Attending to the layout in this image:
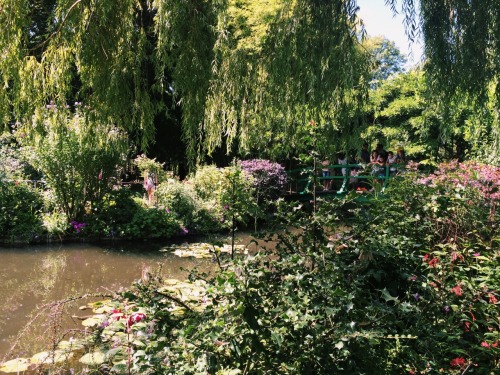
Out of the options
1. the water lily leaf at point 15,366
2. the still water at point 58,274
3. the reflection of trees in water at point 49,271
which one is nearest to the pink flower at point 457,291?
the still water at point 58,274

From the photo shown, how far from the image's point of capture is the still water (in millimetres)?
4961

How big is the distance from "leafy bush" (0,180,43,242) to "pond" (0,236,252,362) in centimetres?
42

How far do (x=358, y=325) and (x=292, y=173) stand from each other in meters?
12.3

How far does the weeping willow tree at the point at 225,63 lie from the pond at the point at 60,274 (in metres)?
2.04

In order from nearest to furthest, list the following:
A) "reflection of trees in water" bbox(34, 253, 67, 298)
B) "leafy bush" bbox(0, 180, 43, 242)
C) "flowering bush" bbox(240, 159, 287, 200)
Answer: "reflection of trees in water" bbox(34, 253, 67, 298) < "leafy bush" bbox(0, 180, 43, 242) < "flowering bush" bbox(240, 159, 287, 200)

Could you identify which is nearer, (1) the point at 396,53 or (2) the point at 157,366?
(2) the point at 157,366

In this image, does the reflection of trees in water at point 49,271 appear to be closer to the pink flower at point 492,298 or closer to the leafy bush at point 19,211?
the leafy bush at point 19,211

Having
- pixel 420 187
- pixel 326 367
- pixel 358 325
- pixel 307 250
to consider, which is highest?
pixel 420 187

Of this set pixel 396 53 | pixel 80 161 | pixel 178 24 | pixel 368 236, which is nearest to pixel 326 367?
pixel 368 236

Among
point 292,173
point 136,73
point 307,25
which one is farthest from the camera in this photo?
point 292,173

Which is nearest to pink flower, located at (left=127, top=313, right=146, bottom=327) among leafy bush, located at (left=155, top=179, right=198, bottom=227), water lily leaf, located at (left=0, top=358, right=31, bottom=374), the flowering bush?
water lily leaf, located at (left=0, top=358, right=31, bottom=374)

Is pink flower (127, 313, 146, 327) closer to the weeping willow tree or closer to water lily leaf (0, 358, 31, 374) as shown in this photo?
the weeping willow tree

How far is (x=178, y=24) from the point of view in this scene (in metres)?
3.08

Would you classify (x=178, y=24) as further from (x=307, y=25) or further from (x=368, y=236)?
(x=368, y=236)
